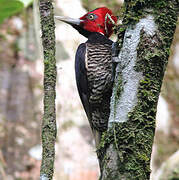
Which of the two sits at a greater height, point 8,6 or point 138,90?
point 8,6

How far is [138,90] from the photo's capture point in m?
1.55

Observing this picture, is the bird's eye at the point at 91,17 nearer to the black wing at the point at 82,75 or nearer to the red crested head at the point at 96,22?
the red crested head at the point at 96,22

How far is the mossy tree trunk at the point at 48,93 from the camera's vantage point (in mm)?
1418

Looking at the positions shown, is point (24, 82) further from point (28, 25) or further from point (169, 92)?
point (169, 92)

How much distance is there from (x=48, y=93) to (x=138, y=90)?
16.6 inches

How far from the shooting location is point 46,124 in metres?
1.46

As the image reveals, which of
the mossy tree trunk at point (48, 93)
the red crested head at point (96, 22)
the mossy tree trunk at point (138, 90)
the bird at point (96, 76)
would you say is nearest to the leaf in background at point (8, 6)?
the bird at point (96, 76)

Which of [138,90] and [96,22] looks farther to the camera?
[96,22]

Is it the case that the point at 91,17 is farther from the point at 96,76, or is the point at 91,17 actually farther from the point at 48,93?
the point at 48,93

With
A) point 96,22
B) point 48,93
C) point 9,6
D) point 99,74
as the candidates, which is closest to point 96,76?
point 99,74

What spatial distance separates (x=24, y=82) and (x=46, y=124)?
3.48 m

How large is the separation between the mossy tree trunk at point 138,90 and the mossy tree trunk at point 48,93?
267 mm

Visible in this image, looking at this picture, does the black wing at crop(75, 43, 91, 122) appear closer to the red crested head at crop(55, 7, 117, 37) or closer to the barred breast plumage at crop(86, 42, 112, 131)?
the barred breast plumage at crop(86, 42, 112, 131)

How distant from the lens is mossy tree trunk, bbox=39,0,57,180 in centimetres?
142
